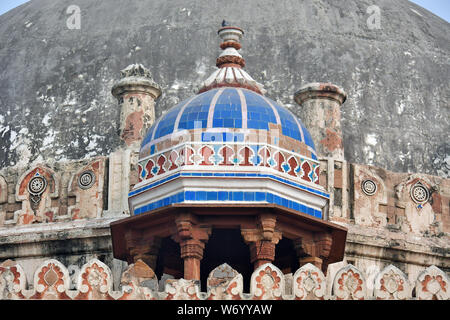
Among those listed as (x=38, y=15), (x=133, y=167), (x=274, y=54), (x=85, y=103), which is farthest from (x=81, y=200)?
(x=38, y=15)

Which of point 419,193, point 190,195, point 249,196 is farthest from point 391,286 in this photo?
point 419,193

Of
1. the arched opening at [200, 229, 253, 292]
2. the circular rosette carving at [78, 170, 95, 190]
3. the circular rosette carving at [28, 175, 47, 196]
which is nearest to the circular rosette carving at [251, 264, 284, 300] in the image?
the arched opening at [200, 229, 253, 292]

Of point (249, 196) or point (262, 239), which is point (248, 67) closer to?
point (249, 196)

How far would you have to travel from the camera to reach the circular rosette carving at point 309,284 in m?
15.5

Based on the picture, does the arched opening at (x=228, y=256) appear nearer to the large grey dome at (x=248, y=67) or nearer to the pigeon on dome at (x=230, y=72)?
the pigeon on dome at (x=230, y=72)

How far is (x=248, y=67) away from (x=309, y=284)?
8.84 meters

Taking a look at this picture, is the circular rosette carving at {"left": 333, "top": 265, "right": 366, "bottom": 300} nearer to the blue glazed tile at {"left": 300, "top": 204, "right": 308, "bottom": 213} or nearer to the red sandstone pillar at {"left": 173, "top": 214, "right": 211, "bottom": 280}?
the blue glazed tile at {"left": 300, "top": 204, "right": 308, "bottom": 213}

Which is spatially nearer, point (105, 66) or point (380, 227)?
point (380, 227)

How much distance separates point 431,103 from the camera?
24.7m

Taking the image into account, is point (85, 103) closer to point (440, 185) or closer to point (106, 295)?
point (440, 185)

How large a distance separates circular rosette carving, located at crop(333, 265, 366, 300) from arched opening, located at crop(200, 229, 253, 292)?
241cm

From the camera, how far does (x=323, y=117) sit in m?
21.5

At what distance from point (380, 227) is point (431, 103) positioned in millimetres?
4429
